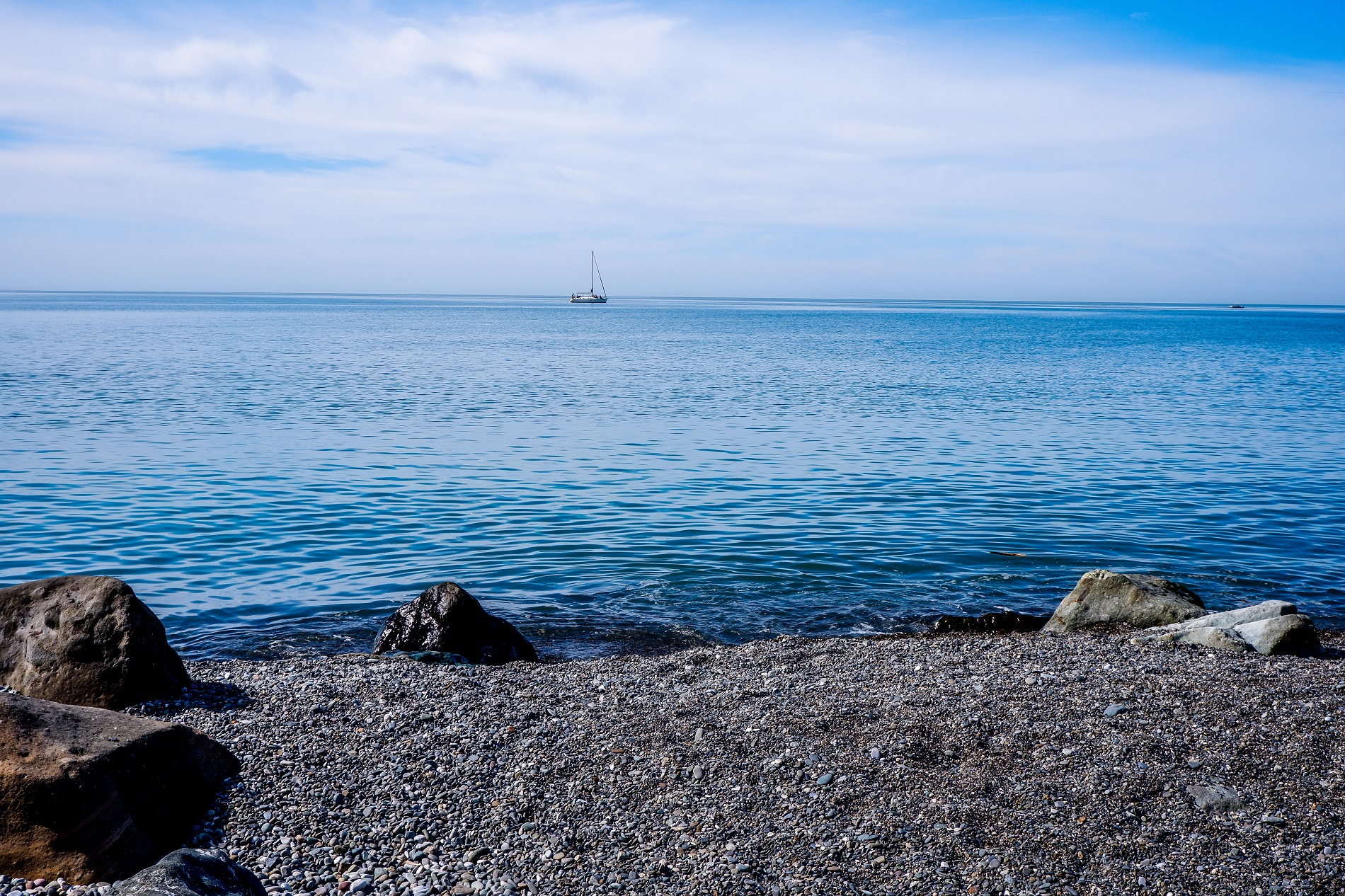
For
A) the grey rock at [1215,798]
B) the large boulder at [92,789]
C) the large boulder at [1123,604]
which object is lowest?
the large boulder at [1123,604]

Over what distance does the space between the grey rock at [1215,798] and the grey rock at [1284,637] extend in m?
4.66

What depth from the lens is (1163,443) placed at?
1281 inches

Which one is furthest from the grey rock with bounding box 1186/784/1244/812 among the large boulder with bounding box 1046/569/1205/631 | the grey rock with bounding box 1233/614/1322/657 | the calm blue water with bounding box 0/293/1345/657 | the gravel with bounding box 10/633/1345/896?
the calm blue water with bounding box 0/293/1345/657

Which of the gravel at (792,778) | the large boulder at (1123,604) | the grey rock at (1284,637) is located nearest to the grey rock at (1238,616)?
the grey rock at (1284,637)

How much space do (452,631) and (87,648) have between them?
408 centimetres

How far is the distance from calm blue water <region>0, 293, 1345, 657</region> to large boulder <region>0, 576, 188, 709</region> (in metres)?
3.07

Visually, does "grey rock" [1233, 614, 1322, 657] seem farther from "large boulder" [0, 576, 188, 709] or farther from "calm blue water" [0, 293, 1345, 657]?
"large boulder" [0, 576, 188, 709]

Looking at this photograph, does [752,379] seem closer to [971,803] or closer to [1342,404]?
[1342,404]

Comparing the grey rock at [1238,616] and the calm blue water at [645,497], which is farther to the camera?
A: the calm blue water at [645,497]

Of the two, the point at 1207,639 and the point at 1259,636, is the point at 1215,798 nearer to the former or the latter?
the point at 1207,639

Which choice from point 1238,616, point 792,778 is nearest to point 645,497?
point 1238,616

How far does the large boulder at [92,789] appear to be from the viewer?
690 cm

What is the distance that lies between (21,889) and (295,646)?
678 centimetres

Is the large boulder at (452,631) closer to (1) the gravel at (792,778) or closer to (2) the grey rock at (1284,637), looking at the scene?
(1) the gravel at (792,778)
